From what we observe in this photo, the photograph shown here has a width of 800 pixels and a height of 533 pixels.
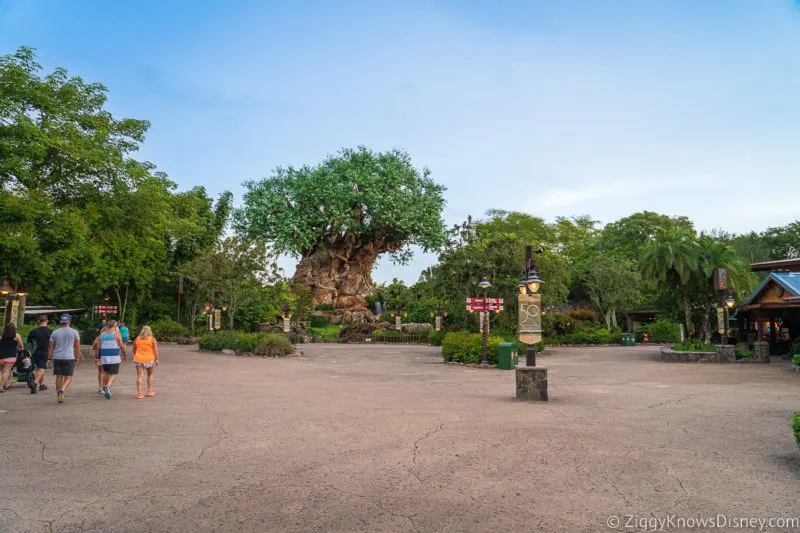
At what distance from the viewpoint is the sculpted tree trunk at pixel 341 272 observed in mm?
56469

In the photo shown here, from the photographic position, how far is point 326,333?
45406 mm

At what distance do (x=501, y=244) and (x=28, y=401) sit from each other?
24.1 m

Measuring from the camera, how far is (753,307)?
26.9 m

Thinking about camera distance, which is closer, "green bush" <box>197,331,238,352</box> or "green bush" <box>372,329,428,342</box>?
"green bush" <box>197,331,238,352</box>

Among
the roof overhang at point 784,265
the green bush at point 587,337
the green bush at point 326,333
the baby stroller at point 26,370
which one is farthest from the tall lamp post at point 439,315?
the baby stroller at point 26,370

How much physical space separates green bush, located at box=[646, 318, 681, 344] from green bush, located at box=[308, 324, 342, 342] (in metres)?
25.1

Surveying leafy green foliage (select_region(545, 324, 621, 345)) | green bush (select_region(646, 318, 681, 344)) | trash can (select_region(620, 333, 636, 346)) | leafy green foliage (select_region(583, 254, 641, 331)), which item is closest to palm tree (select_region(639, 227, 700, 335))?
leafy green foliage (select_region(545, 324, 621, 345))

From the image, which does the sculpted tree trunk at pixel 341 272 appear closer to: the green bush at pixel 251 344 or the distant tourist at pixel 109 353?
the green bush at pixel 251 344

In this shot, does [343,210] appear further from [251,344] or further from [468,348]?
[468,348]

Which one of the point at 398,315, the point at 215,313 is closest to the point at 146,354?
the point at 215,313

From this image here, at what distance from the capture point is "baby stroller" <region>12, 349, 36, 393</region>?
41.5 ft

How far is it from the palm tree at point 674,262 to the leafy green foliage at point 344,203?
25.8 m

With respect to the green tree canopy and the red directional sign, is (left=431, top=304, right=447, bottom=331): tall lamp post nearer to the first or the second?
the green tree canopy

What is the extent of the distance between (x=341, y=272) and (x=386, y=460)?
172 feet
